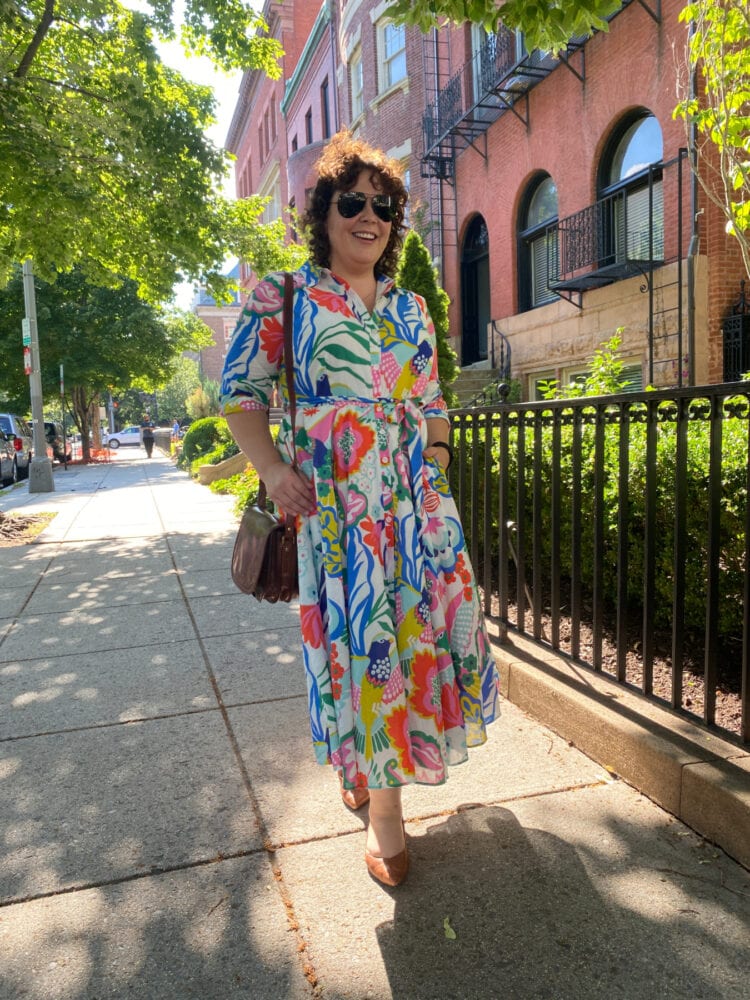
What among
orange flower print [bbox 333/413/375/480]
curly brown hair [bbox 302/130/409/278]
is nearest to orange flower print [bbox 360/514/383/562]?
orange flower print [bbox 333/413/375/480]

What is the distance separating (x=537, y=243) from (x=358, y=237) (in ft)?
43.1

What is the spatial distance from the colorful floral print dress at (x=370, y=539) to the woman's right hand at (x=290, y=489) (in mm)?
29

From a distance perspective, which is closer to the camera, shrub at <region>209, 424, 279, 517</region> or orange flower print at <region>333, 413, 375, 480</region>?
orange flower print at <region>333, 413, 375, 480</region>

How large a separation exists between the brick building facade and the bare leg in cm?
681

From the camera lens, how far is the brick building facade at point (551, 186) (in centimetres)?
1016

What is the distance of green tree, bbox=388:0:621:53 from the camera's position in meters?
2.89

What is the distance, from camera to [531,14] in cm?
291

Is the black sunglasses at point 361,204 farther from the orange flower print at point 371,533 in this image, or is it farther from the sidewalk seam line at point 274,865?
the sidewalk seam line at point 274,865

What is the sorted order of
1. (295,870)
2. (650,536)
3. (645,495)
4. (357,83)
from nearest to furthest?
1. (295,870)
2. (650,536)
3. (645,495)
4. (357,83)

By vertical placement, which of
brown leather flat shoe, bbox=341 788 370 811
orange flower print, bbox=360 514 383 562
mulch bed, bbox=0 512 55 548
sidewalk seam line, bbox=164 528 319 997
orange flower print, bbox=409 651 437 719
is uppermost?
orange flower print, bbox=360 514 383 562

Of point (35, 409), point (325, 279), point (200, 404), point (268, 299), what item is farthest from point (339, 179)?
point (200, 404)

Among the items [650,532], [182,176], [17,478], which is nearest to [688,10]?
[650,532]

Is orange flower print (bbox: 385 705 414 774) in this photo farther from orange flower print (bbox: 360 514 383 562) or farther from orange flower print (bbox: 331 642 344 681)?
orange flower print (bbox: 360 514 383 562)

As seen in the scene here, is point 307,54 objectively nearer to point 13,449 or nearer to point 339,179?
point 13,449
